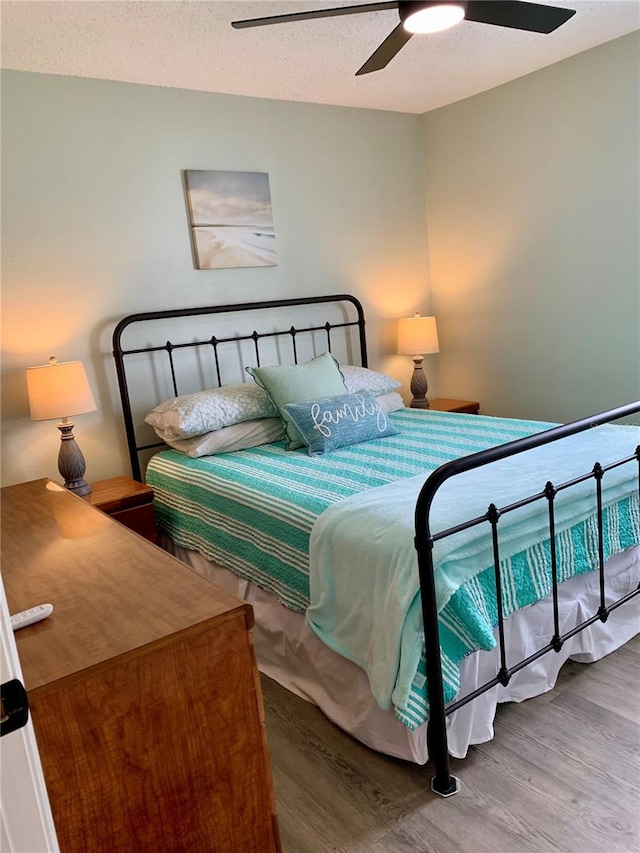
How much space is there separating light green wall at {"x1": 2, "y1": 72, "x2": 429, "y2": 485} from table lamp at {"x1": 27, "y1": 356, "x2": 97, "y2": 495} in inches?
8.8

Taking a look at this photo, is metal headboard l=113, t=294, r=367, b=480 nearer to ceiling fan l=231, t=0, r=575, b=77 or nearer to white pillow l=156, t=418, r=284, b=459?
white pillow l=156, t=418, r=284, b=459

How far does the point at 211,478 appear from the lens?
263cm

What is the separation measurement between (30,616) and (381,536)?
0.91 m

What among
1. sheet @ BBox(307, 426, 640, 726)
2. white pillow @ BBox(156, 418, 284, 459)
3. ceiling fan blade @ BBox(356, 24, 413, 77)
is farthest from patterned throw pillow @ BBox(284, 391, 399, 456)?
ceiling fan blade @ BBox(356, 24, 413, 77)

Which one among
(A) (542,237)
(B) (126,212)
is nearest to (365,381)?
(A) (542,237)

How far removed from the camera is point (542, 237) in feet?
11.9

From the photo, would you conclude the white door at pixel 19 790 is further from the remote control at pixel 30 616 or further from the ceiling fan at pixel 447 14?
the ceiling fan at pixel 447 14

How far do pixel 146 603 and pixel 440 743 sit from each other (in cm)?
88

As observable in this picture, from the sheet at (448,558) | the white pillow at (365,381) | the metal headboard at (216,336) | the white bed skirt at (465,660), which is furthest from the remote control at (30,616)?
the white pillow at (365,381)

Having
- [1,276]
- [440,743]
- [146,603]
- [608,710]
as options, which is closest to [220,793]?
[146,603]

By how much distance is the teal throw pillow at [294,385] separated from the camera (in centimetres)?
296

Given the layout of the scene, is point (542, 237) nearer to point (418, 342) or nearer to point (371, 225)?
point (418, 342)

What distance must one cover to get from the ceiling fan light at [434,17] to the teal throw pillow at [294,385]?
148cm

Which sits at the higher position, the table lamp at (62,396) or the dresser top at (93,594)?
the table lamp at (62,396)
